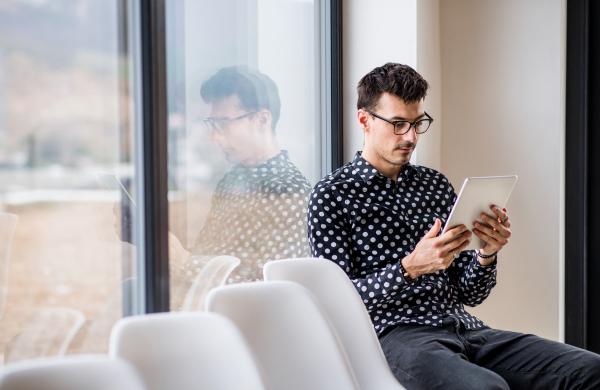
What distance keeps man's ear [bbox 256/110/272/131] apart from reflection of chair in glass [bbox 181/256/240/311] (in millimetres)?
536

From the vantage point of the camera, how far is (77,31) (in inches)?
55.3

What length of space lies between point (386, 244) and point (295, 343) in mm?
735

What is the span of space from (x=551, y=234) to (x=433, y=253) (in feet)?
4.04

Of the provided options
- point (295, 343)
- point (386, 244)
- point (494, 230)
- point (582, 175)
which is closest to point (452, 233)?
point (494, 230)

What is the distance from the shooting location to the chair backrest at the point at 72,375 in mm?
709

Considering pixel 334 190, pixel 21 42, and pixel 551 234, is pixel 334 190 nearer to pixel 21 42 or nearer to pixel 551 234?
pixel 21 42

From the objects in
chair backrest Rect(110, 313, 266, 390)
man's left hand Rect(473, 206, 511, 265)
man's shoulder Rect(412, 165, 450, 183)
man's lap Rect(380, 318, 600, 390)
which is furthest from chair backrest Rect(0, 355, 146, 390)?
man's shoulder Rect(412, 165, 450, 183)

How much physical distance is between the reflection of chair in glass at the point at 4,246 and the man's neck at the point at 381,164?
124cm

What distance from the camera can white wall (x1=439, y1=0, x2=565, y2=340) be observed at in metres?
2.55

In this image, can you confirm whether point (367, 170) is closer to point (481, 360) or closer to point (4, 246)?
point (481, 360)

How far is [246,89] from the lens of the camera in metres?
1.97

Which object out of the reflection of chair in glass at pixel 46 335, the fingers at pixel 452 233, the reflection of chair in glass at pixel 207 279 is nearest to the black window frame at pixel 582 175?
the fingers at pixel 452 233

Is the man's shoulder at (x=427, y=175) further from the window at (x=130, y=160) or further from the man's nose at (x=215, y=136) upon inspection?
the man's nose at (x=215, y=136)

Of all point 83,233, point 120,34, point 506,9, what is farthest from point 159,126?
point 506,9
